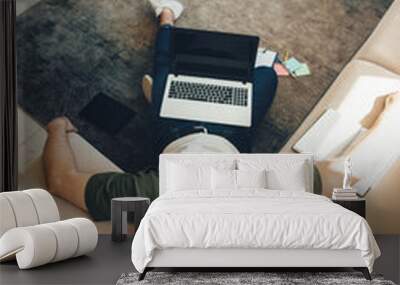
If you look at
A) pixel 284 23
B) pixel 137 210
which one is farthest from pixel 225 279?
pixel 284 23

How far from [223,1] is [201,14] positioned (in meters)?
0.27

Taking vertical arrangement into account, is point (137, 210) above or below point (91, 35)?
below

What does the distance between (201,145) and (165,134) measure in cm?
40

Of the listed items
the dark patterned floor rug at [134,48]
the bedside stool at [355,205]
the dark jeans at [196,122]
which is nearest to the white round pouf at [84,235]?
the dark patterned floor rug at [134,48]

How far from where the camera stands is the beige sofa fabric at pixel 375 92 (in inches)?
285

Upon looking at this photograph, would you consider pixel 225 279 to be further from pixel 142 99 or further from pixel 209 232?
pixel 142 99

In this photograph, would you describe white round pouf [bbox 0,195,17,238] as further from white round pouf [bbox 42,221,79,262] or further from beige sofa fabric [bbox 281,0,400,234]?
beige sofa fabric [bbox 281,0,400,234]

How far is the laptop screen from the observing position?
289 inches

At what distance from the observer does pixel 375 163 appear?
7.23 meters

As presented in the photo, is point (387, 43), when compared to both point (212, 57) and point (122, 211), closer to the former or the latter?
point (212, 57)

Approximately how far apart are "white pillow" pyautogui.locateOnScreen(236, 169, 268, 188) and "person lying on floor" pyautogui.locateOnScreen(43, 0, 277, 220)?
0.77m

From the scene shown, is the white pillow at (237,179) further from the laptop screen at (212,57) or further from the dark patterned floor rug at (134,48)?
the laptop screen at (212,57)

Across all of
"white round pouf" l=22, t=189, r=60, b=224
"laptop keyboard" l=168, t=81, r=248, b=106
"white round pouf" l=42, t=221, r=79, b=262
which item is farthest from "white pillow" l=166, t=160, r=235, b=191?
"white round pouf" l=42, t=221, r=79, b=262

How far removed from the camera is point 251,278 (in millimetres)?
4965
